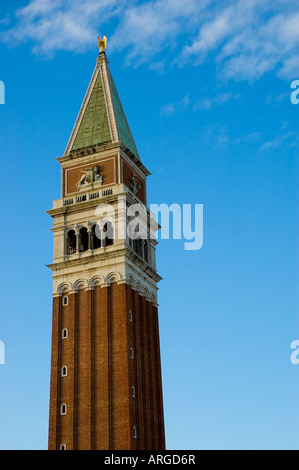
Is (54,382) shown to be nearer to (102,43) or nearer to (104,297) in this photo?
(104,297)

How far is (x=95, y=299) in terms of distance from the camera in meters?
77.9

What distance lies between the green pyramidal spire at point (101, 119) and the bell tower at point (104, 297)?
0.43 ft

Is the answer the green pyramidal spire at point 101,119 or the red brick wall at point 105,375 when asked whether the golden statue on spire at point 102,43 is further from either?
the red brick wall at point 105,375

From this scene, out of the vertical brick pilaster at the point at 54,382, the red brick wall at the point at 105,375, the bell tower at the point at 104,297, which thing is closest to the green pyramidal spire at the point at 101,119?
the bell tower at the point at 104,297

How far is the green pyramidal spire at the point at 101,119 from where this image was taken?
86938 mm

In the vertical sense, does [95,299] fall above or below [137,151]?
below

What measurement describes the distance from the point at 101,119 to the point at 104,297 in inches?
846

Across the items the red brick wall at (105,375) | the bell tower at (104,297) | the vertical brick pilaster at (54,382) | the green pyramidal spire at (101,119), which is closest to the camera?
the red brick wall at (105,375)

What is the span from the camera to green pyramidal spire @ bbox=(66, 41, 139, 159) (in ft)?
285

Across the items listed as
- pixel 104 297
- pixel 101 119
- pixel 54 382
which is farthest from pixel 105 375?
pixel 101 119
